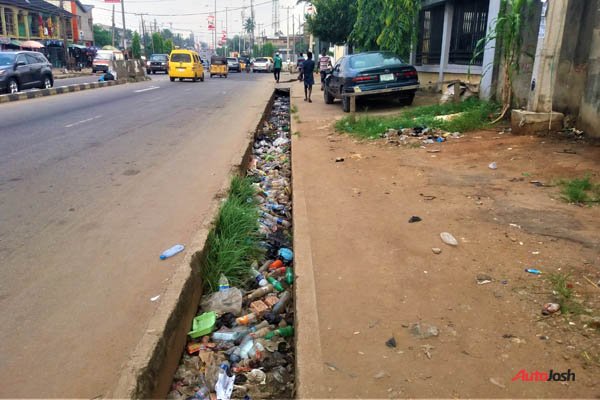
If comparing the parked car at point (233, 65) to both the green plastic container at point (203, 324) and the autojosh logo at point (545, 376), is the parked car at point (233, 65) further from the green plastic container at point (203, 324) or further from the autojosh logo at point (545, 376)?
the autojosh logo at point (545, 376)

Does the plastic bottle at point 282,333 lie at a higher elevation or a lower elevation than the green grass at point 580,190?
lower

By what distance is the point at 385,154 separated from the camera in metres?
7.91

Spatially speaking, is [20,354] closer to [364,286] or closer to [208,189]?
[364,286]

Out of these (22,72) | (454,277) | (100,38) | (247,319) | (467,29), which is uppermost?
(100,38)

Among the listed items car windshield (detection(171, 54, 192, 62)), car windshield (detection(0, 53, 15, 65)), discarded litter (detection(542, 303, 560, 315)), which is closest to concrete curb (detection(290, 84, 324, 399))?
discarded litter (detection(542, 303, 560, 315))

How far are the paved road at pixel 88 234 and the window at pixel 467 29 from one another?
8.11 m

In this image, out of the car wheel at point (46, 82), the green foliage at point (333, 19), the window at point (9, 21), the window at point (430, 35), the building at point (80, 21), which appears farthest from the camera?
the building at point (80, 21)

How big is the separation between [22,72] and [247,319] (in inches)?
763

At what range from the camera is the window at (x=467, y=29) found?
564 inches

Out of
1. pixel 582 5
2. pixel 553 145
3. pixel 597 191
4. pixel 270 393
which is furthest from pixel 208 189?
pixel 582 5

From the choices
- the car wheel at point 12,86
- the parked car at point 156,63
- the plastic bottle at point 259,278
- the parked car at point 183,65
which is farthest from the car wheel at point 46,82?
the parked car at point 156,63

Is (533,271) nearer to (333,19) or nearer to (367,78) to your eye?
(367,78)

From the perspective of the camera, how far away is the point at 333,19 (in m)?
25.9

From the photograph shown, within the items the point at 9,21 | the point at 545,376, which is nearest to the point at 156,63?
the point at 9,21
